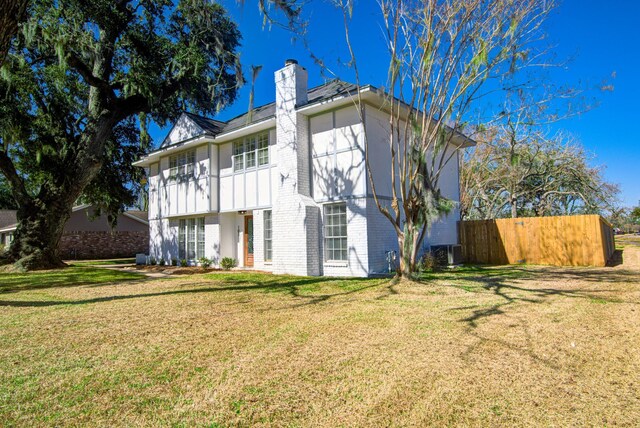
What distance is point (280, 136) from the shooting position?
12.7m

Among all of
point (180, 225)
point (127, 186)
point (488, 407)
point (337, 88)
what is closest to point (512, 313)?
point (488, 407)

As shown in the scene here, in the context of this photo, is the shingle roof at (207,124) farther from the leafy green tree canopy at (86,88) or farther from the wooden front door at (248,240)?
the wooden front door at (248,240)

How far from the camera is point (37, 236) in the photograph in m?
15.3

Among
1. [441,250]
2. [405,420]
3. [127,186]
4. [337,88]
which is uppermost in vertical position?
[337,88]

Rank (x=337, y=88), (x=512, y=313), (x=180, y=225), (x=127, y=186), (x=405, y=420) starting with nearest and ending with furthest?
(x=405, y=420) < (x=512, y=313) < (x=337, y=88) < (x=180, y=225) < (x=127, y=186)

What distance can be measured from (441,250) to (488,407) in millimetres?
11080

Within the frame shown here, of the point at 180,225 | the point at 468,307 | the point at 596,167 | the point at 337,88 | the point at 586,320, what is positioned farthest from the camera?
the point at 596,167

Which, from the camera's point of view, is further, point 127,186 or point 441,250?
point 127,186

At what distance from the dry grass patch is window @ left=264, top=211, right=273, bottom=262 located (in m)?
5.93

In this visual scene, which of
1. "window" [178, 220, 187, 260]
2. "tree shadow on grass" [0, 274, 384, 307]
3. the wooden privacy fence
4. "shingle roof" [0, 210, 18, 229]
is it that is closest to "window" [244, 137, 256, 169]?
"tree shadow on grass" [0, 274, 384, 307]

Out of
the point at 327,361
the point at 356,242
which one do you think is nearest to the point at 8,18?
the point at 327,361

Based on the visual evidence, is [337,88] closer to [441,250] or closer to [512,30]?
[512,30]

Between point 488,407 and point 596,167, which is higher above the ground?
point 596,167

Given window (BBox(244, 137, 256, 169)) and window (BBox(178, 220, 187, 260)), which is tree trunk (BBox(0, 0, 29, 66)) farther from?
window (BBox(178, 220, 187, 260))
